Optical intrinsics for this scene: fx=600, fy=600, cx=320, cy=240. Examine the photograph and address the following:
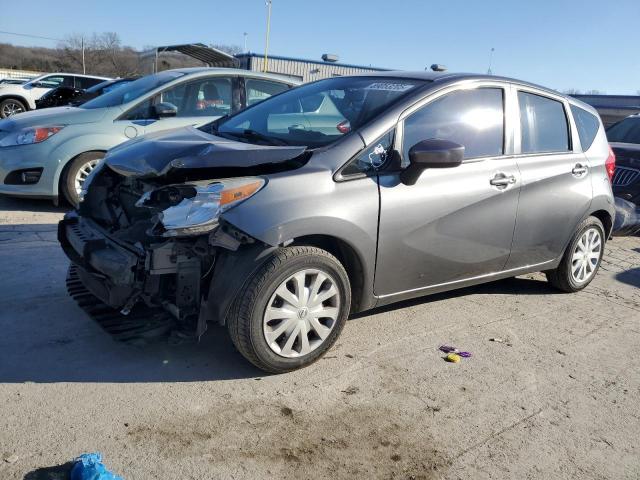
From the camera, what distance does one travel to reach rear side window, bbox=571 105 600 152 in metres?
5.25

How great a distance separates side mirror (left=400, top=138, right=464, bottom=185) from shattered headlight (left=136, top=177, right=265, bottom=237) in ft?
3.21

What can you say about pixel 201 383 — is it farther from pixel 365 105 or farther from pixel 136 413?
pixel 365 105

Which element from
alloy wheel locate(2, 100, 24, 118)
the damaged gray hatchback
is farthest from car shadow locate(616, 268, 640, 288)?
alloy wheel locate(2, 100, 24, 118)

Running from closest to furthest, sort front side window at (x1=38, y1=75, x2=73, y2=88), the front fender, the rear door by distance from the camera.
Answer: the rear door, the front fender, front side window at (x1=38, y1=75, x2=73, y2=88)

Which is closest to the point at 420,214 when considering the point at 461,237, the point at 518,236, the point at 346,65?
the point at 461,237

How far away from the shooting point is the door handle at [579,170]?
5000 millimetres

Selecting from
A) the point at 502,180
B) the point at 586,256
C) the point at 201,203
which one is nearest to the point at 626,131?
the point at 586,256

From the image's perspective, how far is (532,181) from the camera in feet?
15.0

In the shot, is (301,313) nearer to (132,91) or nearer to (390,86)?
(390,86)

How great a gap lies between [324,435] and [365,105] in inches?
85.0

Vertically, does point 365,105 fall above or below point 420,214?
above

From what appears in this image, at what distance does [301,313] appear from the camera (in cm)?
343

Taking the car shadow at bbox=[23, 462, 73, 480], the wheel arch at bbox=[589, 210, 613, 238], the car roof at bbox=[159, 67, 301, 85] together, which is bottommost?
the car shadow at bbox=[23, 462, 73, 480]

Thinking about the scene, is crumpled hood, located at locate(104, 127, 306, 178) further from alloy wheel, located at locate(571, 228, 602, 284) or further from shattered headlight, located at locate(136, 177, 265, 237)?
alloy wheel, located at locate(571, 228, 602, 284)
